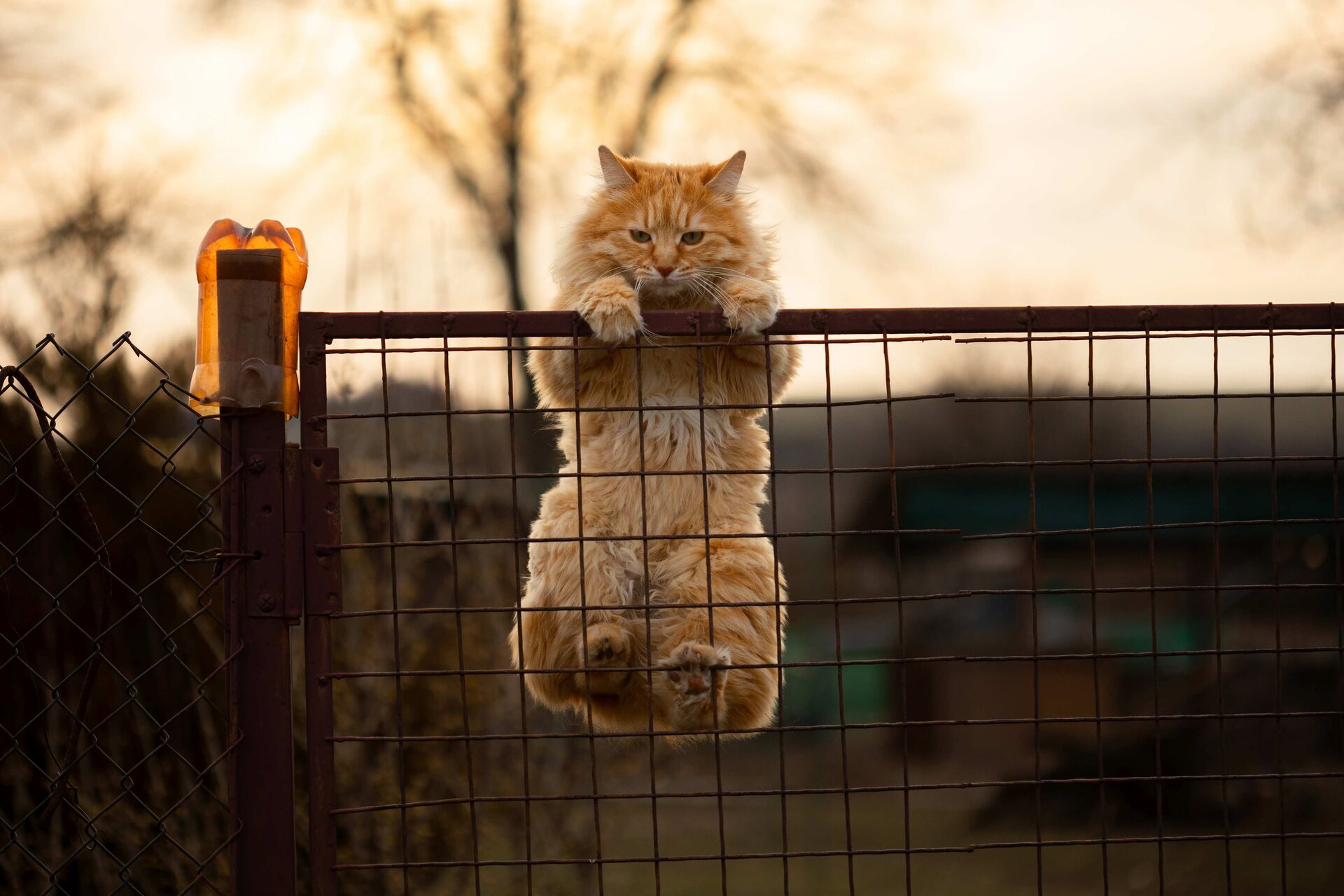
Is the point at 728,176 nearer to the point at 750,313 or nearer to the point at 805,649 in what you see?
the point at 750,313

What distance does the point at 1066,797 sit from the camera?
23.0 feet

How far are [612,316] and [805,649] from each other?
3.62 metres

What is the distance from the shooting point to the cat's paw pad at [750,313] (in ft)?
7.96

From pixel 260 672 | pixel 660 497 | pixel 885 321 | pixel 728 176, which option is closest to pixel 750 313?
pixel 885 321

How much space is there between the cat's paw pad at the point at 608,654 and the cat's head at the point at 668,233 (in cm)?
94

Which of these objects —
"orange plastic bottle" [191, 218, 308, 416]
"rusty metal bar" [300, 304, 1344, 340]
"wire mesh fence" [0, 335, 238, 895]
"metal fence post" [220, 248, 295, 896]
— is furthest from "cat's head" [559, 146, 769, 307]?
"wire mesh fence" [0, 335, 238, 895]

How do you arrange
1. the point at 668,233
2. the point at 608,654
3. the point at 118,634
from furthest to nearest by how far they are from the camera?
the point at 118,634 < the point at 668,233 < the point at 608,654

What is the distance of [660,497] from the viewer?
2908 millimetres

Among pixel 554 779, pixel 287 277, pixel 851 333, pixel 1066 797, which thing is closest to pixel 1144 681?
pixel 1066 797

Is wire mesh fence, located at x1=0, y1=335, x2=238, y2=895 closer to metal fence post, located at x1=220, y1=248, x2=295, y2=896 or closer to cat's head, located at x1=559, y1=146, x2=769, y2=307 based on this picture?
cat's head, located at x1=559, y1=146, x2=769, y2=307

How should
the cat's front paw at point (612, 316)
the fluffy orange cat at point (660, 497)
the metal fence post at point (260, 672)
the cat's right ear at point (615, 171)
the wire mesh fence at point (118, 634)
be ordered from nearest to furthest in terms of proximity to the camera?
the metal fence post at point (260, 672) → the cat's front paw at point (612, 316) → the fluffy orange cat at point (660, 497) → the cat's right ear at point (615, 171) → the wire mesh fence at point (118, 634)

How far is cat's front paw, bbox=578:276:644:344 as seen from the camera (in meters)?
2.39

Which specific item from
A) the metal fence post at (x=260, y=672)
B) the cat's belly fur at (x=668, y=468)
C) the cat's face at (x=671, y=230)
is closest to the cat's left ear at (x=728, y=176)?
the cat's face at (x=671, y=230)

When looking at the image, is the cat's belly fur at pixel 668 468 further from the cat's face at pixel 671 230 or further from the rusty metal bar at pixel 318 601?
the rusty metal bar at pixel 318 601
